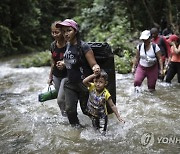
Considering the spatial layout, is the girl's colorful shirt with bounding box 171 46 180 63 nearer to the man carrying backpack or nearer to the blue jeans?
the man carrying backpack

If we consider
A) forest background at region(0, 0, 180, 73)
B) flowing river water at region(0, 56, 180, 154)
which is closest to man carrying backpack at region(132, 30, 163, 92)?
flowing river water at region(0, 56, 180, 154)

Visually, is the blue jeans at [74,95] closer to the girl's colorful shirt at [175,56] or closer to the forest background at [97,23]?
the girl's colorful shirt at [175,56]

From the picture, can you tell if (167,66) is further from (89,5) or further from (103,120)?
(89,5)

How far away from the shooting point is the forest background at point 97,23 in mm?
15203

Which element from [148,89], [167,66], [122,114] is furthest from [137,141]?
[167,66]

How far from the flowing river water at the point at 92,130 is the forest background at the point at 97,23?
6.09 metres

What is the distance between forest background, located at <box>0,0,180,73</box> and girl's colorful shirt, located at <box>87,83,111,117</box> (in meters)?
8.60

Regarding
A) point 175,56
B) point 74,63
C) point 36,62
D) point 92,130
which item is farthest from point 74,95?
point 36,62

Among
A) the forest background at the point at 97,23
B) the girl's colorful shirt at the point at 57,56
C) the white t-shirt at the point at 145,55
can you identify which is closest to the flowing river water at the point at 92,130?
the white t-shirt at the point at 145,55

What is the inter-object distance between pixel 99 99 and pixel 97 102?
0.21ft

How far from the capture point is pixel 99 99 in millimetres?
5109

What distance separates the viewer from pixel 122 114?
264 inches

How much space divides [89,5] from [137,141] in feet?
57.3

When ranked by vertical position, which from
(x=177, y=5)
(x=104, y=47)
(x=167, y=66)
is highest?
(x=177, y=5)
